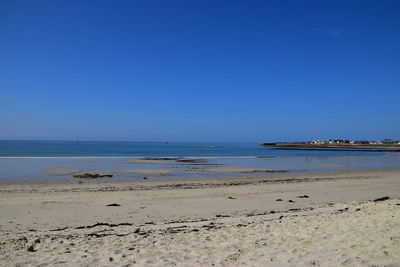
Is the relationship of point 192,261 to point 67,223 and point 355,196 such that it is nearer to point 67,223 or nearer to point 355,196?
point 67,223

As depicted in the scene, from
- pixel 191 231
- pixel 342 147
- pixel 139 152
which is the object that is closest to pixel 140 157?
pixel 139 152

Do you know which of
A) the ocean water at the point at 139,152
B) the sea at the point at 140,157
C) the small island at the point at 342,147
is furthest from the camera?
the small island at the point at 342,147

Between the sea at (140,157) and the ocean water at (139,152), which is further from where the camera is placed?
the ocean water at (139,152)

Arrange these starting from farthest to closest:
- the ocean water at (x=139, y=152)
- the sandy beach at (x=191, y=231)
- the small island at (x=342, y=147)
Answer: the small island at (x=342, y=147) < the ocean water at (x=139, y=152) < the sandy beach at (x=191, y=231)

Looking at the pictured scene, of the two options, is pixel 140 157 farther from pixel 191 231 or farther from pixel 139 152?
pixel 191 231

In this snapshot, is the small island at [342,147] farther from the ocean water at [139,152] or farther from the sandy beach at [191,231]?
the sandy beach at [191,231]

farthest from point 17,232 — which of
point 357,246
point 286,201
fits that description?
point 286,201

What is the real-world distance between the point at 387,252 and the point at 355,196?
9103 mm

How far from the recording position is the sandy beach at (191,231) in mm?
5590

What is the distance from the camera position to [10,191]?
47.6 feet

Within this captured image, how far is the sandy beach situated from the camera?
5.59 meters

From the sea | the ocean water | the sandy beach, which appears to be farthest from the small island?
the sandy beach

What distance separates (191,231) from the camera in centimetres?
754

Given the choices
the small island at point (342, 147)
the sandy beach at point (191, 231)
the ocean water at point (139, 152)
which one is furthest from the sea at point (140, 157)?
the small island at point (342, 147)
